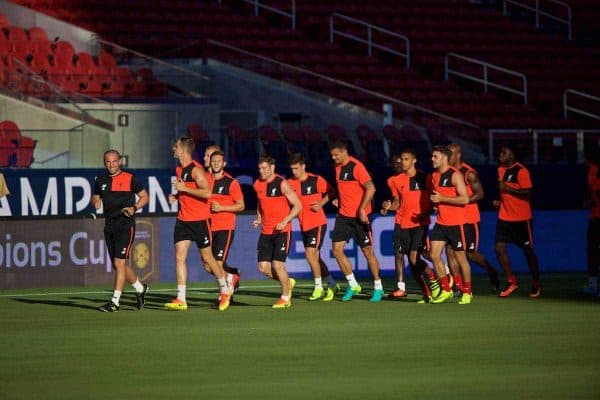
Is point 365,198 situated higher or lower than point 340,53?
lower

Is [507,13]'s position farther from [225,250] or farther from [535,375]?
[535,375]

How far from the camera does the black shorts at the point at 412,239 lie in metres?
19.1

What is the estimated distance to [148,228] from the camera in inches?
922

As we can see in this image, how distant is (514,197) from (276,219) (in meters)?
3.81

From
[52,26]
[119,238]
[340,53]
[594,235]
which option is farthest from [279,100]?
[119,238]

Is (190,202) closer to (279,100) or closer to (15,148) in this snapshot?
(15,148)

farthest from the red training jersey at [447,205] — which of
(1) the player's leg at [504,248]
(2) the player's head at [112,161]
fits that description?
(2) the player's head at [112,161]

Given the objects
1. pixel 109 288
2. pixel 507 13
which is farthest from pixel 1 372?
pixel 507 13

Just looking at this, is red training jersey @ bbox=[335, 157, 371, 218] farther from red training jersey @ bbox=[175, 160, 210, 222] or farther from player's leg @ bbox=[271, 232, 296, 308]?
red training jersey @ bbox=[175, 160, 210, 222]

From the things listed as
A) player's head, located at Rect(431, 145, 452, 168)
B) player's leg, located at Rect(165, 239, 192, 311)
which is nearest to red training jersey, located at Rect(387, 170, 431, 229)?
player's head, located at Rect(431, 145, 452, 168)

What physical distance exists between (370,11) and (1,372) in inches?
1149

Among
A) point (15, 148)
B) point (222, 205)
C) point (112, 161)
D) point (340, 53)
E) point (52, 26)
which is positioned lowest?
point (222, 205)

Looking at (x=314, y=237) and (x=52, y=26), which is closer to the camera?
(x=314, y=237)

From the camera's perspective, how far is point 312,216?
64.5ft
